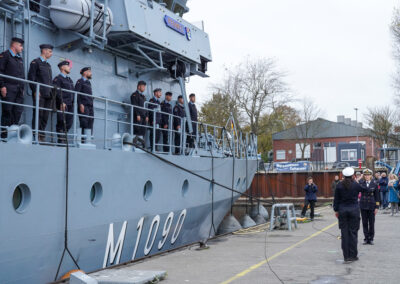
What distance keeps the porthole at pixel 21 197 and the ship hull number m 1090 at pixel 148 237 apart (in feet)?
6.05

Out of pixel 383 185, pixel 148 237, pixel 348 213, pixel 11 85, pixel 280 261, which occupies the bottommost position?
pixel 280 261

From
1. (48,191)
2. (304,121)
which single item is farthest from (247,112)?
(48,191)

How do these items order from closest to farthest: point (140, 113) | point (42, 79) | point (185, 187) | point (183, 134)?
point (42, 79), point (140, 113), point (185, 187), point (183, 134)

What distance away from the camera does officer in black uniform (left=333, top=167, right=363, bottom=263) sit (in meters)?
8.07

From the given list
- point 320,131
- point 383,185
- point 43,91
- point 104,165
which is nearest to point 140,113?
point 104,165

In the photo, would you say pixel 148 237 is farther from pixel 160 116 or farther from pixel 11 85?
pixel 11 85

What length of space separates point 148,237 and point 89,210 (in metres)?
2.05

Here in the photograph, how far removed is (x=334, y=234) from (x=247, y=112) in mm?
26588

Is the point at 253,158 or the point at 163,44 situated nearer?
the point at 163,44

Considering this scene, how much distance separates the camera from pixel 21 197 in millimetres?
6273

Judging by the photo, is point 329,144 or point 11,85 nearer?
point 11,85

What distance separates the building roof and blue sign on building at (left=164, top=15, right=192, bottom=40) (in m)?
38.7

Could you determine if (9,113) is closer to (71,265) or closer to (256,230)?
(71,265)

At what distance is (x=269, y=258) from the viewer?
8.40m
